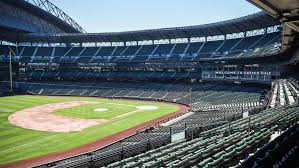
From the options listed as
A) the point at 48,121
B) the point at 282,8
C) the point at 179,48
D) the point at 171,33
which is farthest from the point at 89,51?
the point at 282,8

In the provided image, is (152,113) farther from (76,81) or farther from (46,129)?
(76,81)

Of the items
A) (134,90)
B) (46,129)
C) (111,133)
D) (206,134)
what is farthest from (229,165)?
(134,90)

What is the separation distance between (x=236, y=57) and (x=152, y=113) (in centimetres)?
2563

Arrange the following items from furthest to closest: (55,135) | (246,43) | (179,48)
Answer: (179,48) < (246,43) < (55,135)

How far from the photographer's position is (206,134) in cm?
1906

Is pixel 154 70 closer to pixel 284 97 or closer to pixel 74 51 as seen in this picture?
pixel 74 51

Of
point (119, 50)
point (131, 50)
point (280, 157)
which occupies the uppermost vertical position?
point (119, 50)

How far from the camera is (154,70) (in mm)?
86312

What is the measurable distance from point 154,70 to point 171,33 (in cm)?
1256

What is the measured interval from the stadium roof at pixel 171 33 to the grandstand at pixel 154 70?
25 cm

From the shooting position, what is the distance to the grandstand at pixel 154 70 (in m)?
29.9

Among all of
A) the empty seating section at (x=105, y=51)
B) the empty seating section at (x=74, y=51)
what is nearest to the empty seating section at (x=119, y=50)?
the empty seating section at (x=105, y=51)

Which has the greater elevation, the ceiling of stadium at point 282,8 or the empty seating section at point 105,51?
the empty seating section at point 105,51

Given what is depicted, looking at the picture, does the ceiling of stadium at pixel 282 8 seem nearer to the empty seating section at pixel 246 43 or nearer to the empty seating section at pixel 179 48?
the empty seating section at pixel 246 43
